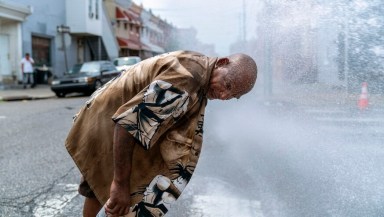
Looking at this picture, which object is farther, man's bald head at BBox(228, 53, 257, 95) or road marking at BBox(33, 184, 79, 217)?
road marking at BBox(33, 184, 79, 217)

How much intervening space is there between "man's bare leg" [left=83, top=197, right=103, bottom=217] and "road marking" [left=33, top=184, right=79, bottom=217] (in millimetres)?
1266

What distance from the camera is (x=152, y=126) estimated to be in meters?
1.62

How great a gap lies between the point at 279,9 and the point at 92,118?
12.1ft

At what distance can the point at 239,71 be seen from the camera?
171 cm

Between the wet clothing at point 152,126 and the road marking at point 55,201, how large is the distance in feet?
5.43

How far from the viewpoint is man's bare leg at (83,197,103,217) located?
7.14ft

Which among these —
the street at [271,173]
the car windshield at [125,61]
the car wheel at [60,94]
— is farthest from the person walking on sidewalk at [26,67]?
the street at [271,173]

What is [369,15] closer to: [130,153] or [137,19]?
[130,153]

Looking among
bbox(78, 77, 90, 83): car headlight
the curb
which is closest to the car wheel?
the curb

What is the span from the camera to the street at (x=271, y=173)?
3.29m

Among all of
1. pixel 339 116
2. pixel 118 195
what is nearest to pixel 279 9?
pixel 339 116

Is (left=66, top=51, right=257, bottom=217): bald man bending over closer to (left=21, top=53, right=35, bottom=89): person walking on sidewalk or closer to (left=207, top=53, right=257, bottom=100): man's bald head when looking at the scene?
(left=207, top=53, right=257, bottom=100): man's bald head

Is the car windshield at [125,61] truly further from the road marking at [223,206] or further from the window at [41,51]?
the road marking at [223,206]

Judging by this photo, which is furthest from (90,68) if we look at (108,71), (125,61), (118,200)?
(118,200)
